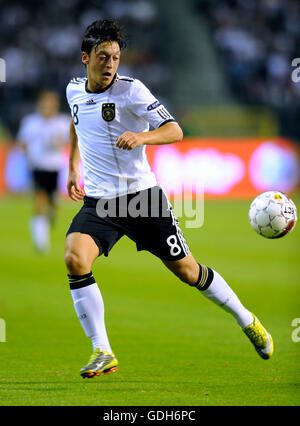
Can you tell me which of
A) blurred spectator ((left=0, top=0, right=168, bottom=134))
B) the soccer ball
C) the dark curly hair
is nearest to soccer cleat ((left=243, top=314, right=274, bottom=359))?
the soccer ball

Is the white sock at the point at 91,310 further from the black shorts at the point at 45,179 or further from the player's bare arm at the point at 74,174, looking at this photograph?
the black shorts at the point at 45,179

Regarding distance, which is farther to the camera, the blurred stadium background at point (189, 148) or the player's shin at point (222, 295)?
the blurred stadium background at point (189, 148)

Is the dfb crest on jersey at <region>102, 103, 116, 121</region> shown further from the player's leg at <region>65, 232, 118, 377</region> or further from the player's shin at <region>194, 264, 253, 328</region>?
the player's shin at <region>194, 264, 253, 328</region>

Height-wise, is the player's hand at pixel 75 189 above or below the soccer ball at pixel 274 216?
above

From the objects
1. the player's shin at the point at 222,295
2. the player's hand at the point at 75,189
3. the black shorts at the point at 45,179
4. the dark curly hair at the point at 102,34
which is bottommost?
the player's shin at the point at 222,295

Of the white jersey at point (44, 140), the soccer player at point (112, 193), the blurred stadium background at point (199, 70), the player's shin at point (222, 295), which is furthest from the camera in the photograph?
the blurred stadium background at point (199, 70)

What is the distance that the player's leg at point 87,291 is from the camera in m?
5.24

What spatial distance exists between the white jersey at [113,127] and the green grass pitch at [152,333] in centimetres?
137

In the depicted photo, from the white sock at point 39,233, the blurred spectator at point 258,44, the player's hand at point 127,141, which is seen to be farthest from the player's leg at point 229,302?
the blurred spectator at point 258,44

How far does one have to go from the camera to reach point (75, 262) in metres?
5.24

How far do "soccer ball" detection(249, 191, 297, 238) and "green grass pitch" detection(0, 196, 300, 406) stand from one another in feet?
3.31
